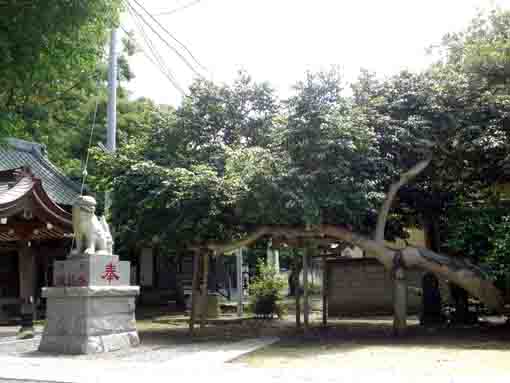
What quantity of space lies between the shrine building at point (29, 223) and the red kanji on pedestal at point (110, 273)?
482cm

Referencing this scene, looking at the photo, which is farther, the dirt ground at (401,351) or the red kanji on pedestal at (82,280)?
the red kanji on pedestal at (82,280)

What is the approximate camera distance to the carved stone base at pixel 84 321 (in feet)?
37.8

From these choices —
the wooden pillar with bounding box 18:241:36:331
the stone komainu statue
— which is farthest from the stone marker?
the wooden pillar with bounding box 18:241:36:331

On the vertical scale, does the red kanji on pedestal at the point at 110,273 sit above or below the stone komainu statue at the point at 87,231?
below

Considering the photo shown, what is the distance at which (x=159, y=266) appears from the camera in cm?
2762

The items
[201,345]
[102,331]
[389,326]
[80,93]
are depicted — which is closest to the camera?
[102,331]

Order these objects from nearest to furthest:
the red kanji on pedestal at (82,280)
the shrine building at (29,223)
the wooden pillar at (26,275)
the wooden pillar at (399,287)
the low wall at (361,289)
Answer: the red kanji on pedestal at (82,280) < the wooden pillar at (399,287) < the shrine building at (29,223) < the wooden pillar at (26,275) < the low wall at (361,289)

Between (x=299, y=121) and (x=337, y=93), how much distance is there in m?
1.50

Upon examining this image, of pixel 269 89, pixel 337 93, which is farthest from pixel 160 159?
pixel 337 93

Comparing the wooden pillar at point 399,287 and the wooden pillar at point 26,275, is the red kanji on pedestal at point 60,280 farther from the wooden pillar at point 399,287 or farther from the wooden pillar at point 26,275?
the wooden pillar at point 399,287

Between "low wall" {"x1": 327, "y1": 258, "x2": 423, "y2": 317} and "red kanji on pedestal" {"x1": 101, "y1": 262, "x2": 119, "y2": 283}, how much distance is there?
12.0 m

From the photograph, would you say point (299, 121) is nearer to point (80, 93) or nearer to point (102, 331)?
point (102, 331)

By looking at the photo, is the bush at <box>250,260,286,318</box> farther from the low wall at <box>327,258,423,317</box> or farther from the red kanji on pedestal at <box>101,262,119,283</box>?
the red kanji on pedestal at <box>101,262,119,283</box>

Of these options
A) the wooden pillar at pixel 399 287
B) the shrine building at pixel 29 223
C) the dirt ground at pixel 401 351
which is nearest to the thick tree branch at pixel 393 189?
the wooden pillar at pixel 399 287
